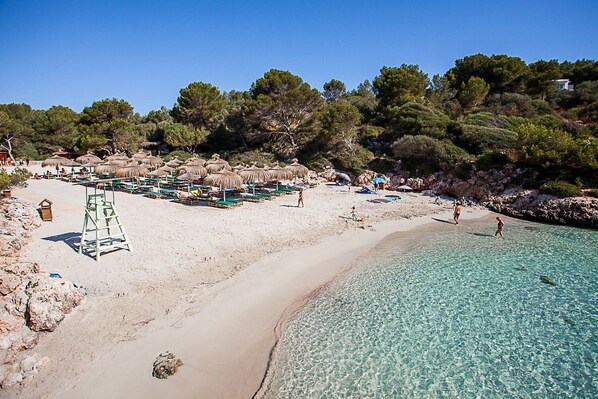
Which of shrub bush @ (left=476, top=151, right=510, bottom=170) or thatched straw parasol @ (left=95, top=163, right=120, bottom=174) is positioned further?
thatched straw parasol @ (left=95, top=163, right=120, bottom=174)

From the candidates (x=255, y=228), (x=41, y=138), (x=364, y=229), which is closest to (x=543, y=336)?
Result: (x=364, y=229)

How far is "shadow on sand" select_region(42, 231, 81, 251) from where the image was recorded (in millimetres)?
11133

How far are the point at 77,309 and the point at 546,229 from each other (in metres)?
20.7

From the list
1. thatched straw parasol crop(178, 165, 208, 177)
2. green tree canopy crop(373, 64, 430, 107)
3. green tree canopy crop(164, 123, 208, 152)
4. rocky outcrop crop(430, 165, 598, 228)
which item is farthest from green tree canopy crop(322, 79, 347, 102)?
thatched straw parasol crop(178, 165, 208, 177)

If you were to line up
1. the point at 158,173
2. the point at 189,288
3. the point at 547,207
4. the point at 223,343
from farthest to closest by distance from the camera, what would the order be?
the point at 158,173
the point at 547,207
the point at 189,288
the point at 223,343

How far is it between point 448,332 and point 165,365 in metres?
6.49

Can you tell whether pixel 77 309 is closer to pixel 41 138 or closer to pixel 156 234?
pixel 156 234

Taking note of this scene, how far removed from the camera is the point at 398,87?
3775cm

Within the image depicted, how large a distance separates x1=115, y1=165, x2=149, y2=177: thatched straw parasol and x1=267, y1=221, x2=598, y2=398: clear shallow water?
17337 millimetres

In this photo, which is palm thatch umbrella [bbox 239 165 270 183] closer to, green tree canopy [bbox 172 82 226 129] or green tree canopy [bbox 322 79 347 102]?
green tree canopy [bbox 172 82 226 129]

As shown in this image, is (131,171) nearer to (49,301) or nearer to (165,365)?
(49,301)

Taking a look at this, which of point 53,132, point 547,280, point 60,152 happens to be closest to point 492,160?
point 547,280

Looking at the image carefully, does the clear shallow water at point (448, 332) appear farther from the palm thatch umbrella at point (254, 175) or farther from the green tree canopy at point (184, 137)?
the green tree canopy at point (184, 137)

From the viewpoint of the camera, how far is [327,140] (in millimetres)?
31328
